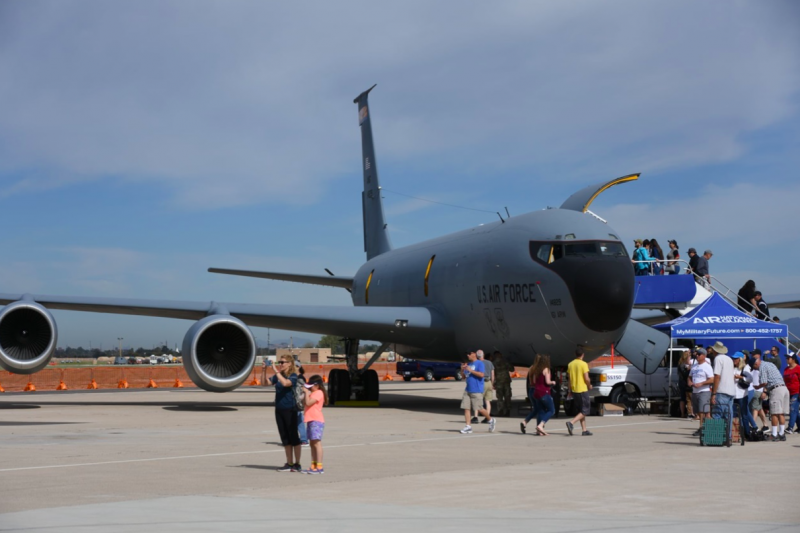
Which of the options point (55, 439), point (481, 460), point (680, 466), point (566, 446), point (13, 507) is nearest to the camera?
point (13, 507)

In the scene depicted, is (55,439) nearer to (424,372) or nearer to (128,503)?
(128,503)

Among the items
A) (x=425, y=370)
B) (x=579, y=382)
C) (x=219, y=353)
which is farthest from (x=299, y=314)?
(x=425, y=370)

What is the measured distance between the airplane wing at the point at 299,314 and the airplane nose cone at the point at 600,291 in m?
5.08

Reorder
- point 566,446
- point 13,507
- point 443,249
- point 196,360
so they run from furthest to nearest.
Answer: point 443,249 < point 196,360 < point 566,446 < point 13,507

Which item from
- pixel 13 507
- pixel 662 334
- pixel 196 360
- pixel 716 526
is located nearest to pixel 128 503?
pixel 13 507

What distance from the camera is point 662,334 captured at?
Result: 2139cm

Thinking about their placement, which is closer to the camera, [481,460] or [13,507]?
[13,507]

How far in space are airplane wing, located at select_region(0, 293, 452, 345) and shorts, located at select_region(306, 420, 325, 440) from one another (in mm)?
11563

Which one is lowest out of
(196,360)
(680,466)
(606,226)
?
(680,466)

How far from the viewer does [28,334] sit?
22.1 meters

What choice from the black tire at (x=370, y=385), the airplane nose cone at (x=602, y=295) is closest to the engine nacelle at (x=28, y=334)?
the black tire at (x=370, y=385)

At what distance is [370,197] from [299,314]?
41.0 ft

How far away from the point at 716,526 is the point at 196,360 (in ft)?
51.5

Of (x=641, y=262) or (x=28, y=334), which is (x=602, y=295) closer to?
(x=641, y=262)
